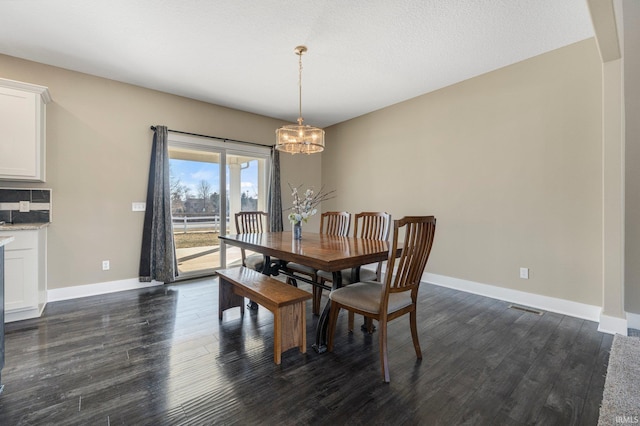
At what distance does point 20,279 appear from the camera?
2707mm

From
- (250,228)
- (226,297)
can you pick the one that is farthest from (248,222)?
(226,297)

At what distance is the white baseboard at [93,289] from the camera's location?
11.0 feet

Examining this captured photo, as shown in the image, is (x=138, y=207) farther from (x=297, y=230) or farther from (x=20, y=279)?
(x=297, y=230)

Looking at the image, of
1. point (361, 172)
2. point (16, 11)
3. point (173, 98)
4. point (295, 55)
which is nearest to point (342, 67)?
point (295, 55)

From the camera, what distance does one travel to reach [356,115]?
5.15 meters

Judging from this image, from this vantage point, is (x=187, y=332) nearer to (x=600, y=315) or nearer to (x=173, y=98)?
(x=173, y=98)

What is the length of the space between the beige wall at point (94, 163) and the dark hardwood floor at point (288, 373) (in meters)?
0.89

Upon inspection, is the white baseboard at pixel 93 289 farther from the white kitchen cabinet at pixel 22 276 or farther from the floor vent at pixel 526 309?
the floor vent at pixel 526 309

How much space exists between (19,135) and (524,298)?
229 inches

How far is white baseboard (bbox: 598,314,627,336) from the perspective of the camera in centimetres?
246

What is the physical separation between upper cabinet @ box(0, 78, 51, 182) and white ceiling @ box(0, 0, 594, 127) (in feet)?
1.62

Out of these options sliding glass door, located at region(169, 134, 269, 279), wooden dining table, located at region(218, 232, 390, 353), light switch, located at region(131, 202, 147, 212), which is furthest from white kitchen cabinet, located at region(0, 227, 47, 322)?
wooden dining table, located at region(218, 232, 390, 353)

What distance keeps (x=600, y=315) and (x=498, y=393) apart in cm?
175

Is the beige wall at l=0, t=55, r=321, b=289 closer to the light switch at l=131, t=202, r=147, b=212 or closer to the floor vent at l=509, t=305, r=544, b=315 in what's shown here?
the light switch at l=131, t=202, r=147, b=212
